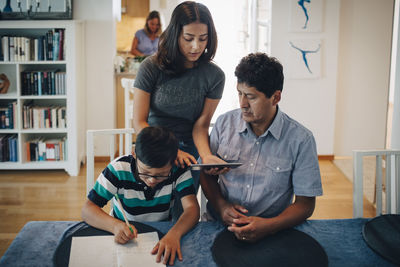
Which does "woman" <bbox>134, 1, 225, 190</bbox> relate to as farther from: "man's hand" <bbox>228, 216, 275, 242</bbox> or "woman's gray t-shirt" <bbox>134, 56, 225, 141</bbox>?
"man's hand" <bbox>228, 216, 275, 242</bbox>

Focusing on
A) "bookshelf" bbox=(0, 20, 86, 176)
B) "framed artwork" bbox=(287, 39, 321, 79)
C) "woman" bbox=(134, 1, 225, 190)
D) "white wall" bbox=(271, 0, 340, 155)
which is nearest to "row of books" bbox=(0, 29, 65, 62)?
"bookshelf" bbox=(0, 20, 86, 176)

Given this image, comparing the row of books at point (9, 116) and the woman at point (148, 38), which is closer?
the row of books at point (9, 116)

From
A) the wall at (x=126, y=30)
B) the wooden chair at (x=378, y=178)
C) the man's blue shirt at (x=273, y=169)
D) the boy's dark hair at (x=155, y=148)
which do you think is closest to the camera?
the boy's dark hair at (x=155, y=148)

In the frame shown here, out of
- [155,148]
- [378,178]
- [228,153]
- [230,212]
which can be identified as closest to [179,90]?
[228,153]

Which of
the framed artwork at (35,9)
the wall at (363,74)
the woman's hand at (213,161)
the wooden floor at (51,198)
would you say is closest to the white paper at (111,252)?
the woman's hand at (213,161)

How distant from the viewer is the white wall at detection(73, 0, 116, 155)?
4219 mm

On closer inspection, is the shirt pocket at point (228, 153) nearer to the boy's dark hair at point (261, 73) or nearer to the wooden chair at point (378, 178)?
the boy's dark hair at point (261, 73)

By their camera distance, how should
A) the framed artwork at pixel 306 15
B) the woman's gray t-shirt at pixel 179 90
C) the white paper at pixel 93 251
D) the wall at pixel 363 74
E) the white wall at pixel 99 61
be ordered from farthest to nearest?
the wall at pixel 363 74 → the framed artwork at pixel 306 15 → the white wall at pixel 99 61 → the woman's gray t-shirt at pixel 179 90 → the white paper at pixel 93 251

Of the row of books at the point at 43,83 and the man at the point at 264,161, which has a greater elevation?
the row of books at the point at 43,83

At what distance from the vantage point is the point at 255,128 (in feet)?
5.33

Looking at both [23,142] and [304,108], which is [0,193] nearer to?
[23,142]

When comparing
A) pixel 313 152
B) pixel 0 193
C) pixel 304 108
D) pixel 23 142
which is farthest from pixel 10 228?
pixel 304 108

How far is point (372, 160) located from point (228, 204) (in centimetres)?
355

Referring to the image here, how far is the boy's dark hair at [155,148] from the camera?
4.58 ft
